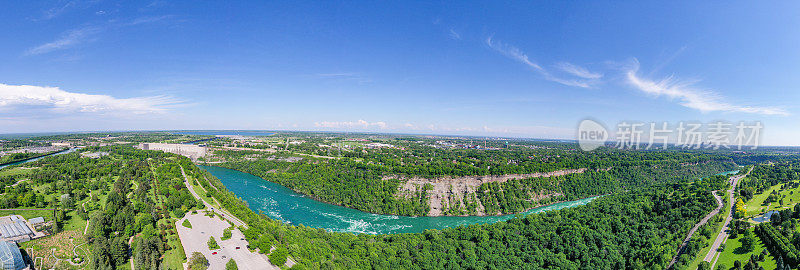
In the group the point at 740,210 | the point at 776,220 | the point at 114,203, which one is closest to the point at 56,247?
the point at 114,203

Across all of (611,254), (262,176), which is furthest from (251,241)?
(262,176)

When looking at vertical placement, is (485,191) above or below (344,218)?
above

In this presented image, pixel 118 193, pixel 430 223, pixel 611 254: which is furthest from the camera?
pixel 430 223

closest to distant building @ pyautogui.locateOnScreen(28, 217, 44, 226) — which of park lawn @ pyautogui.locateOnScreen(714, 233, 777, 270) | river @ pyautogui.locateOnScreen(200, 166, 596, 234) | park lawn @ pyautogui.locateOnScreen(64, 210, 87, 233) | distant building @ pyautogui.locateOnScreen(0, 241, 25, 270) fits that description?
park lawn @ pyautogui.locateOnScreen(64, 210, 87, 233)

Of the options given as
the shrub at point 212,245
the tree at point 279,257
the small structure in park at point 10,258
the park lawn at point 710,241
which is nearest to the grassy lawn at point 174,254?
the shrub at point 212,245

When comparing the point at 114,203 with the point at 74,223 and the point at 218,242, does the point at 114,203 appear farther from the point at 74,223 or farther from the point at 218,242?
the point at 218,242

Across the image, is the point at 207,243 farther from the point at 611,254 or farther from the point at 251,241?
the point at 611,254
